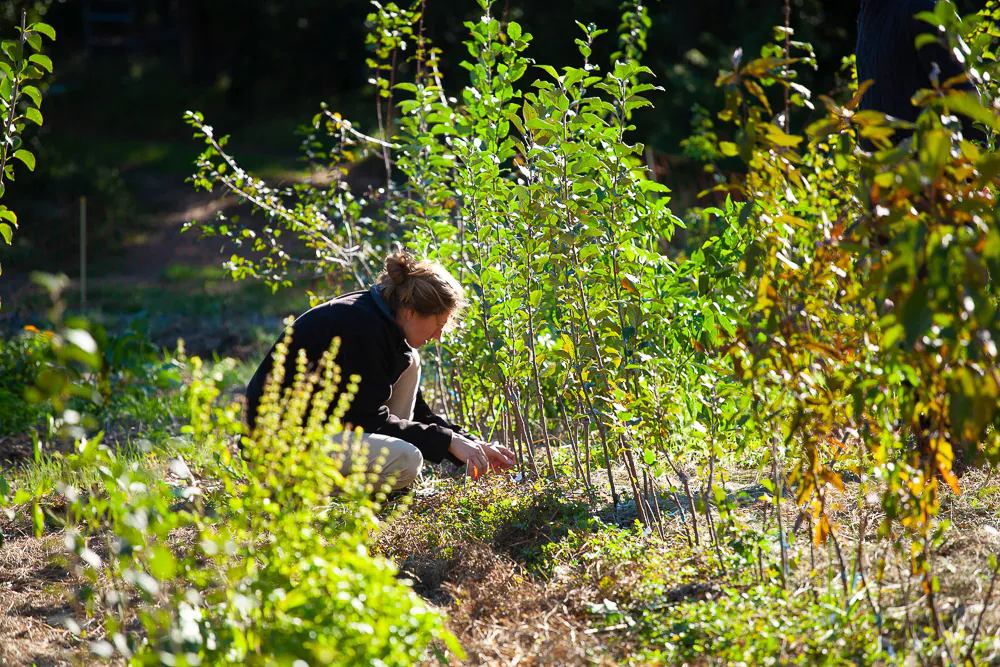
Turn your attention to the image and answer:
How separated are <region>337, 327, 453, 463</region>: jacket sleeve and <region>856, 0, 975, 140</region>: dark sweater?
5.97ft

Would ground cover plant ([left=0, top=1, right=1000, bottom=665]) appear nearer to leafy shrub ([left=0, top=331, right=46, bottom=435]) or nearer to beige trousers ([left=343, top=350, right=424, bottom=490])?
beige trousers ([left=343, top=350, right=424, bottom=490])

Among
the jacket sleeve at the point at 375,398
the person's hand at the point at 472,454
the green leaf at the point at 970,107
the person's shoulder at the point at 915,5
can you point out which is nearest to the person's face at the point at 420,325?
the jacket sleeve at the point at 375,398

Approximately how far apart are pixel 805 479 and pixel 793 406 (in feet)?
0.74

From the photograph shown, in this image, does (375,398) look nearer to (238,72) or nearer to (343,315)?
(343,315)

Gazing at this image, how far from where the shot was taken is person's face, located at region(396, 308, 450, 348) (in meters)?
3.27

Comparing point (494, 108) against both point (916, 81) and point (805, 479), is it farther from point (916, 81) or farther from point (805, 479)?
point (805, 479)

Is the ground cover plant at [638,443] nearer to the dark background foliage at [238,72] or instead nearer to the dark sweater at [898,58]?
the dark sweater at [898,58]

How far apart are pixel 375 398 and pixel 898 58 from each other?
204 cm

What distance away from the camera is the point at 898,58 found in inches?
112

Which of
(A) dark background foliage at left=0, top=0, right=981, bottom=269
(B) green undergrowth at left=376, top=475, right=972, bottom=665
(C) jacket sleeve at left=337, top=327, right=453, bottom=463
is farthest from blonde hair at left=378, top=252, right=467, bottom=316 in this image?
(A) dark background foliage at left=0, top=0, right=981, bottom=269

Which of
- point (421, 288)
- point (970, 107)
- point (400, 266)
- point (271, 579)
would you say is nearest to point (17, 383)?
point (400, 266)

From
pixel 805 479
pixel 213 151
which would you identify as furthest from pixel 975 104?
pixel 213 151

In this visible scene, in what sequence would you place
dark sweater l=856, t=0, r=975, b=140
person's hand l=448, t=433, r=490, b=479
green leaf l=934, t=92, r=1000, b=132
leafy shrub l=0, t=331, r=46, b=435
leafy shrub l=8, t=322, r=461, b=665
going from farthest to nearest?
1. leafy shrub l=0, t=331, r=46, b=435
2. person's hand l=448, t=433, r=490, b=479
3. dark sweater l=856, t=0, r=975, b=140
4. leafy shrub l=8, t=322, r=461, b=665
5. green leaf l=934, t=92, r=1000, b=132

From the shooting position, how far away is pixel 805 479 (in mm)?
1998
